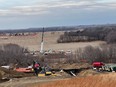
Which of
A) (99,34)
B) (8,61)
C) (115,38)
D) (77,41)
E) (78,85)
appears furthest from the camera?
(99,34)

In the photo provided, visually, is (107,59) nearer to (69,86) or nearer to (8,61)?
(8,61)

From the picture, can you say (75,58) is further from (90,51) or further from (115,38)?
(115,38)

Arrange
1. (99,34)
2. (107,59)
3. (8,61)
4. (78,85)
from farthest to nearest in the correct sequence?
(99,34)
(107,59)
(8,61)
(78,85)

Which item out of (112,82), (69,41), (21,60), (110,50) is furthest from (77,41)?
(112,82)

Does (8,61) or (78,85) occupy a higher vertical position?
(78,85)

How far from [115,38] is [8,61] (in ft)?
111

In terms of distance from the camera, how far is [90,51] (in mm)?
40500

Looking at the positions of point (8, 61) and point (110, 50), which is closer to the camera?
point (8, 61)

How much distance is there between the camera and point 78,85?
32.2ft

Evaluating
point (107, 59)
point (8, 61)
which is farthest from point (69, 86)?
point (107, 59)

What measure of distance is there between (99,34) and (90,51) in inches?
1620

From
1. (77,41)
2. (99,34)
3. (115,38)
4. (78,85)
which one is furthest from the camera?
(99,34)

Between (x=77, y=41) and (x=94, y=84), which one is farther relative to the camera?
(x=77, y=41)

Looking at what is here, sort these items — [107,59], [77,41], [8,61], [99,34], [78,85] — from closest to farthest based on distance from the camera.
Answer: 1. [78,85]
2. [8,61]
3. [107,59]
4. [77,41]
5. [99,34]
